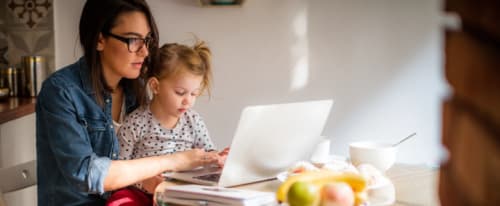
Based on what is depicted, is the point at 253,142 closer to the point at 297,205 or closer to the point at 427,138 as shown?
the point at 297,205

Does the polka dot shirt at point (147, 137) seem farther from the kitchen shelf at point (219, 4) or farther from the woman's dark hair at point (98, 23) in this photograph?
the kitchen shelf at point (219, 4)

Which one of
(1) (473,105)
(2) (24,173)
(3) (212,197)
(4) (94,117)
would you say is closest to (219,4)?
(4) (94,117)

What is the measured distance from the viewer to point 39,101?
196 cm

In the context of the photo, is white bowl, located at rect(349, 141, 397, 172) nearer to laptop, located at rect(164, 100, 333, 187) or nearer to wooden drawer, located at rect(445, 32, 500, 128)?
laptop, located at rect(164, 100, 333, 187)

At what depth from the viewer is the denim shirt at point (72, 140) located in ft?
5.98

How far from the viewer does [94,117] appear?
202 centimetres

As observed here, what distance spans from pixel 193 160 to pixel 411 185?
1.98ft

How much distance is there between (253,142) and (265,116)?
0.27ft

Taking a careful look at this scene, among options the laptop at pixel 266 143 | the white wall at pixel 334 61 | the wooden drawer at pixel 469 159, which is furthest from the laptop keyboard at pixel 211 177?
the white wall at pixel 334 61

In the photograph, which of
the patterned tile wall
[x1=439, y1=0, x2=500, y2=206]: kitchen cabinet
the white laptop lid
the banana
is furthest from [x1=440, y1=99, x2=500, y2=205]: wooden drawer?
the patterned tile wall

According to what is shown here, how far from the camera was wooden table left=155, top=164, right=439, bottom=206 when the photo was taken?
165 centimetres

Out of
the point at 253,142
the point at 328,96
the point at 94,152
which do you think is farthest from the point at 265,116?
the point at 328,96

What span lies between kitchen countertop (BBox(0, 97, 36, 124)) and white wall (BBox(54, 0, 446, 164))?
323 millimetres

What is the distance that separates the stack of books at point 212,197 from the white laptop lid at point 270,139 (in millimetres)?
144
